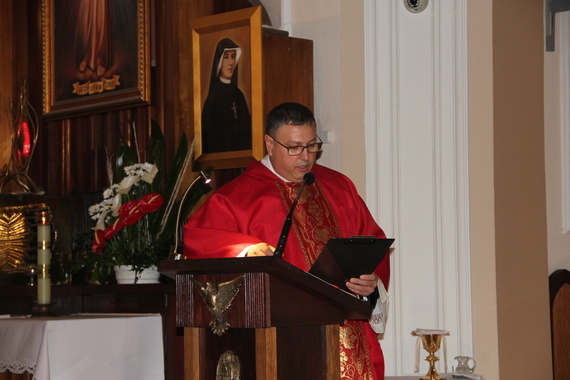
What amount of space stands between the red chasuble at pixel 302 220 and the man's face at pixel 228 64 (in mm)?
1040

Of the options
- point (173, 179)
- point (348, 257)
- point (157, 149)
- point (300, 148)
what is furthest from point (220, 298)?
point (157, 149)

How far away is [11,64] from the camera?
21.2 feet

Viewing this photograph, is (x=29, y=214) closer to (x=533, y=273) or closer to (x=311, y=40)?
(x=311, y=40)

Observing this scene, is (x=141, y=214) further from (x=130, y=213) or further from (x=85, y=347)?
(x=85, y=347)

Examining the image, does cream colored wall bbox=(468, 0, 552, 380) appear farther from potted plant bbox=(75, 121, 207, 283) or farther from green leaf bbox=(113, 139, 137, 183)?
green leaf bbox=(113, 139, 137, 183)

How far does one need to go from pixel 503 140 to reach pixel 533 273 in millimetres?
815

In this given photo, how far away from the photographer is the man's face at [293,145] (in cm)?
362

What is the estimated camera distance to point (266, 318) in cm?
257

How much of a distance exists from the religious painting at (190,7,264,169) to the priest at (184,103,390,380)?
0.80 m

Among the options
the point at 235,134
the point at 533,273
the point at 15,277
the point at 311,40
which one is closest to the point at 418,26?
the point at 311,40

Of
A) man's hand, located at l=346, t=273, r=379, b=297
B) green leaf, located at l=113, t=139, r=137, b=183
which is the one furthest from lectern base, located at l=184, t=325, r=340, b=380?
green leaf, located at l=113, t=139, r=137, b=183

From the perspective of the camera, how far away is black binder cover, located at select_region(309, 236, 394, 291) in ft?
9.21

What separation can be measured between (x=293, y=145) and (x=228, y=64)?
4.51 ft

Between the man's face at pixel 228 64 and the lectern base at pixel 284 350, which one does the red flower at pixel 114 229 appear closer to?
the man's face at pixel 228 64
